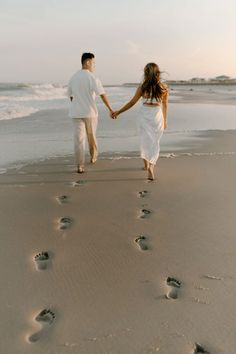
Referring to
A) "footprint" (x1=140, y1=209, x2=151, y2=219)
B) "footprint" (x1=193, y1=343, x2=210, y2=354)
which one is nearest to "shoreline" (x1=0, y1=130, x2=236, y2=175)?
"footprint" (x1=140, y1=209, x2=151, y2=219)

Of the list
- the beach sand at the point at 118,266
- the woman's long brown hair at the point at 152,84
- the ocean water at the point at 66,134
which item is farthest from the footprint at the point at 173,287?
the ocean water at the point at 66,134

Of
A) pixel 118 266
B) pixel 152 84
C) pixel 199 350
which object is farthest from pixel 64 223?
pixel 152 84

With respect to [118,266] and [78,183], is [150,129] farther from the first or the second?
[118,266]

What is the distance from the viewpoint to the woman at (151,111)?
5.80m

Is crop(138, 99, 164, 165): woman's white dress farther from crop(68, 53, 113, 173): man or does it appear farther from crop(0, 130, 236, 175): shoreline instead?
crop(0, 130, 236, 175): shoreline

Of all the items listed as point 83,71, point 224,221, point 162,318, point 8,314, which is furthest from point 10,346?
point 83,71

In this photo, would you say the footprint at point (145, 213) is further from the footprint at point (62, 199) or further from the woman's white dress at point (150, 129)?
the woman's white dress at point (150, 129)

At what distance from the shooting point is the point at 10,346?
89.9 inches

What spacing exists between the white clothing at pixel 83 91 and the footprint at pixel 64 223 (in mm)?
2797

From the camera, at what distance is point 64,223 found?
4152 millimetres

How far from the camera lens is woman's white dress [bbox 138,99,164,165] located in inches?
236

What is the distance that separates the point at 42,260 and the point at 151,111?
11.1ft

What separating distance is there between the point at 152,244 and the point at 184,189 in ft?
6.19

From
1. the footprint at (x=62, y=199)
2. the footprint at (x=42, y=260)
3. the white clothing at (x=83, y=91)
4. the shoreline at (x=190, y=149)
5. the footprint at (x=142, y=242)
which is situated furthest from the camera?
the shoreline at (x=190, y=149)
